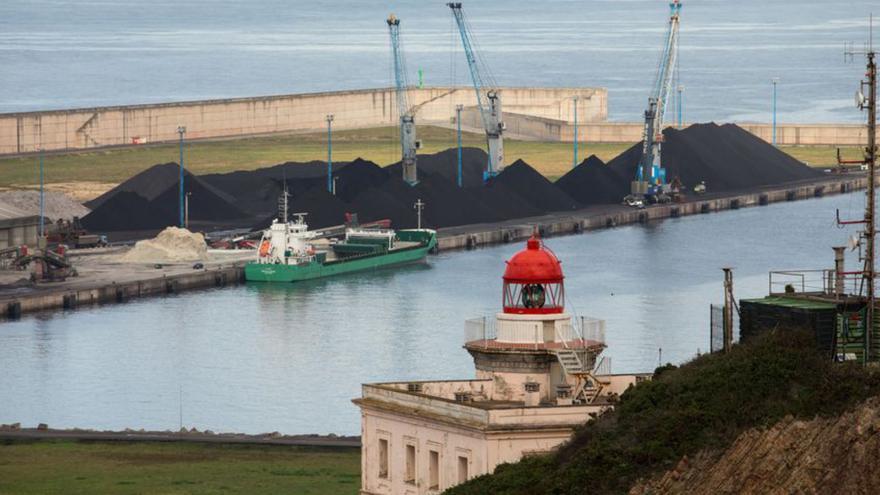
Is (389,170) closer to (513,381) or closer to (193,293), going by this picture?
(193,293)

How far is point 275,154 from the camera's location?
154875 millimetres

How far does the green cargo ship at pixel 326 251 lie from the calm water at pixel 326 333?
1178 mm

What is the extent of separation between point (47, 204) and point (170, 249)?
14.1 metres

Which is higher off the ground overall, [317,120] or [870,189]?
[317,120]

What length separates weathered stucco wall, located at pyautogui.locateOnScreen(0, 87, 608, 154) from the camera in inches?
5955

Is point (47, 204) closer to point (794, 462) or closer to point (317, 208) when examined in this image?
point (317, 208)

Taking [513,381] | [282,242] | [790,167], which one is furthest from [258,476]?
[790,167]

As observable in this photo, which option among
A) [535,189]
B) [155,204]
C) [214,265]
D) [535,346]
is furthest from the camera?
[535,189]

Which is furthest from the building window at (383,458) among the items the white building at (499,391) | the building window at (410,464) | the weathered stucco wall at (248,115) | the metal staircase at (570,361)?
the weathered stucco wall at (248,115)

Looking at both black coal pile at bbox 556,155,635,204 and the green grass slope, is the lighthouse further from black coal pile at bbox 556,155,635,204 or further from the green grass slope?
black coal pile at bbox 556,155,635,204

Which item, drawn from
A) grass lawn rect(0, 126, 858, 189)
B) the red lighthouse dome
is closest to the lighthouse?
the red lighthouse dome

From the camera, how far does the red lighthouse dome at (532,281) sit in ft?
117

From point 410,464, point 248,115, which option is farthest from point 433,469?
point 248,115

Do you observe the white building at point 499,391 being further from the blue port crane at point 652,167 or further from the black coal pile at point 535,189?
the blue port crane at point 652,167
